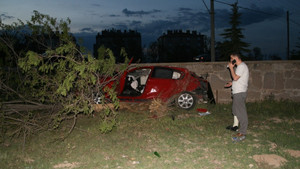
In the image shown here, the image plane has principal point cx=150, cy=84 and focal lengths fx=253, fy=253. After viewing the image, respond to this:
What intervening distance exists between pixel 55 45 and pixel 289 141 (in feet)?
20.2

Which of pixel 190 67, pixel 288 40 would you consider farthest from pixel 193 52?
pixel 190 67

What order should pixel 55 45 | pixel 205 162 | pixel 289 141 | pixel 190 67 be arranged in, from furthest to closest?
pixel 190 67 → pixel 55 45 → pixel 289 141 → pixel 205 162

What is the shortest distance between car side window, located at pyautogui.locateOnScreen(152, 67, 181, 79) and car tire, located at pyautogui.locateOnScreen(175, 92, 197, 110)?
0.63 metres

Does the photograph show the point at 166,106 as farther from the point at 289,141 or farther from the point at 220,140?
the point at 289,141

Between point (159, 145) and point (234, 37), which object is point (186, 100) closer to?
point (159, 145)

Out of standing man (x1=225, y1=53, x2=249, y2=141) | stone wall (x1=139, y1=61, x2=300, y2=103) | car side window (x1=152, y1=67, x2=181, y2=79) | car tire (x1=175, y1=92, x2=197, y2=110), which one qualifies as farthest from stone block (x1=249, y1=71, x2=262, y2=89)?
standing man (x1=225, y1=53, x2=249, y2=141)

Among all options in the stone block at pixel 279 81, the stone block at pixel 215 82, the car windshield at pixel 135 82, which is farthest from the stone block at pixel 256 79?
the car windshield at pixel 135 82

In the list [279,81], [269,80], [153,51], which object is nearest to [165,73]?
[269,80]

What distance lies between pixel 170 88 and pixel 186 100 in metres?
0.66

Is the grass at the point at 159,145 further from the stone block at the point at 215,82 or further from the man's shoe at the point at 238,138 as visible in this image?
the stone block at the point at 215,82

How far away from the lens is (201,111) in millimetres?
7848

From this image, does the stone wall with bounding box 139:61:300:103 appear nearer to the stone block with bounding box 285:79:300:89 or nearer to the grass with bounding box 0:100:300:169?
the stone block with bounding box 285:79:300:89

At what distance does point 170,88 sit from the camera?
7.82m

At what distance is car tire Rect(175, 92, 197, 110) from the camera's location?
7.97 meters
